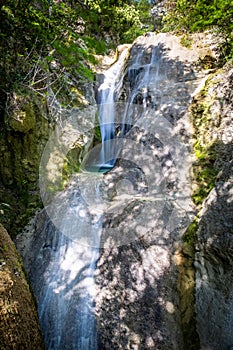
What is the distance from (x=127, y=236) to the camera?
4.20 m

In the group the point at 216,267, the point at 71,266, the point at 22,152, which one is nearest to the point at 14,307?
the point at 71,266

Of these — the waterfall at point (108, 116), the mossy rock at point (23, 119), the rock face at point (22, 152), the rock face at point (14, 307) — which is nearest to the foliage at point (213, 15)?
the waterfall at point (108, 116)

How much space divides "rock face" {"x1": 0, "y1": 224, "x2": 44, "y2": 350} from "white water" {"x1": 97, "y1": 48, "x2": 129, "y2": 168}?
5.26m

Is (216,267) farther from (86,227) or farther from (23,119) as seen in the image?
(23,119)

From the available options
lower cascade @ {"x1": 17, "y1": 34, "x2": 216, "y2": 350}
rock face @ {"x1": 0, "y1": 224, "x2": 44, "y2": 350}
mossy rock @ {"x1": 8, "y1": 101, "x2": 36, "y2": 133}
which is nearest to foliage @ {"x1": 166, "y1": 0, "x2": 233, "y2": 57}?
lower cascade @ {"x1": 17, "y1": 34, "x2": 216, "y2": 350}

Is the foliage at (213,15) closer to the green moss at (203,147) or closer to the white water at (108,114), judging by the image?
the green moss at (203,147)

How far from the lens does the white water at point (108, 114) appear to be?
320 inches

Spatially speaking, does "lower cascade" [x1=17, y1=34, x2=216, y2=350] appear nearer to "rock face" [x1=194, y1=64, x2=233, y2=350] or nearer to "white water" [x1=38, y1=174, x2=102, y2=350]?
"white water" [x1=38, y1=174, x2=102, y2=350]

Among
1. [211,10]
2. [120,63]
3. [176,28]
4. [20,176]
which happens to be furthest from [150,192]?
[120,63]

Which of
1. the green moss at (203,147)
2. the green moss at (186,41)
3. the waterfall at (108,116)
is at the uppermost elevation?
the green moss at (186,41)

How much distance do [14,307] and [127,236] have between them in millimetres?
2179

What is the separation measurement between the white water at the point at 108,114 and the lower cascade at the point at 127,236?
45.8 inches

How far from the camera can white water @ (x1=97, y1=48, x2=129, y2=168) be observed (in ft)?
26.6

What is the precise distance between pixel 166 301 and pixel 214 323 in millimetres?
678
